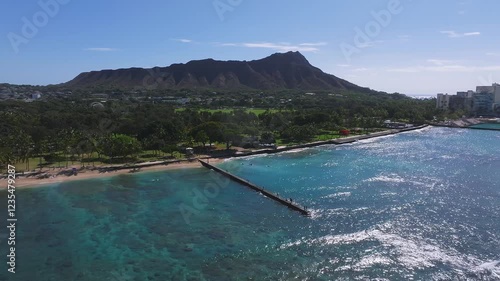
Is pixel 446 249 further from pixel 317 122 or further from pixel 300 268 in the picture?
pixel 317 122

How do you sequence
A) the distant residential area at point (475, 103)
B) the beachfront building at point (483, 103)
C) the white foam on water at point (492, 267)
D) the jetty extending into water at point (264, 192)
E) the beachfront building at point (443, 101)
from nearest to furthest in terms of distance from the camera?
the white foam on water at point (492, 267) → the jetty extending into water at point (264, 192) → the distant residential area at point (475, 103) → the beachfront building at point (483, 103) → the beachfront building at point (443, 101)

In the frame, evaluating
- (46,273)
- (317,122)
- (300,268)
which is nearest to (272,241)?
(300,268)

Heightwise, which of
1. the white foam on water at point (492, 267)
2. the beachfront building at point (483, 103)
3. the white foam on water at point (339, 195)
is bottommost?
the white foam on water at point (492, 267)

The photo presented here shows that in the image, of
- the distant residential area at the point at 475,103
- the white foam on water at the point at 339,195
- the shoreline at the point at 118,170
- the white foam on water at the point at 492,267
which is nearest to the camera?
the white foam on water at the point at 492,267

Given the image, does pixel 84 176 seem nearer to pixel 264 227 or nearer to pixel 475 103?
pixel 264 227

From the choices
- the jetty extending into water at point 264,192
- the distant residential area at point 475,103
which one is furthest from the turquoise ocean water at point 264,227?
the distant residential area at point 475,103

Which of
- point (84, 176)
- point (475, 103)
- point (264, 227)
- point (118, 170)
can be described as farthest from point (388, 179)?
point (475, 103)

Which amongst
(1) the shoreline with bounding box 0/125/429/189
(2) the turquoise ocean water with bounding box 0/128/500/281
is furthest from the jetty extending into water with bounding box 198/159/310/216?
(1) the shoreline with bounding box 0/125/429/189

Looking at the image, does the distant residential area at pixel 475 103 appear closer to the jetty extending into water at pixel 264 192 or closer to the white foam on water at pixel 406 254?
the jetty extending into water at pixel 264 192

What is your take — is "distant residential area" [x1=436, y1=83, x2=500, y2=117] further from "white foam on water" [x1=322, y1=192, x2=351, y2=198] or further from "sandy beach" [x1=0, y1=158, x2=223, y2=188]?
"sandy beach" [x1=0, y1=158, x2=223, y2=188]
